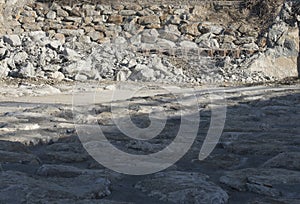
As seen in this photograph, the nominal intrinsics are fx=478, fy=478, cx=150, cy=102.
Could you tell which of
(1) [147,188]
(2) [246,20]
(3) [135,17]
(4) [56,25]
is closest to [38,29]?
(4) [56,25]

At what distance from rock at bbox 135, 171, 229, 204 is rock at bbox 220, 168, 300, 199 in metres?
0.12

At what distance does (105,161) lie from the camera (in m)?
2.62

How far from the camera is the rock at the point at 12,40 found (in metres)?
14.2

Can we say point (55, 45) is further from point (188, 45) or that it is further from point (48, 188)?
point (48, 188)

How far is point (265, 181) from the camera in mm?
2238

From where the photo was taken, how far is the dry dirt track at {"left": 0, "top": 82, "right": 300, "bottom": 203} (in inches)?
78.7

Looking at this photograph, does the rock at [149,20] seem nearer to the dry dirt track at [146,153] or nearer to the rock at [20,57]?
the rock at [20,57]

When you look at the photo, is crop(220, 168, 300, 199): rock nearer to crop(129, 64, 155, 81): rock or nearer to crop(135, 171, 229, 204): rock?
crop(135, 171, 229, 204): rock

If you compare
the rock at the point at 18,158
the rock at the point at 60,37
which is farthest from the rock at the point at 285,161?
the rock at the point at 60,37

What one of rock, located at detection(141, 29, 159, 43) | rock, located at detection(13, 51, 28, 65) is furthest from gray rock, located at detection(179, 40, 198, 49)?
rock, located at detection(13, 51, 28, 65)

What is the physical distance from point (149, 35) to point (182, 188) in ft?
45.2

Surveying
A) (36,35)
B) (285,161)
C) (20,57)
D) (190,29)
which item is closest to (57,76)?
(20,57)

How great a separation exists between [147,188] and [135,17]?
572 inches

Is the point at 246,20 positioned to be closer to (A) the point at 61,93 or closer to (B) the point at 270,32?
(B) the point at 270,32
